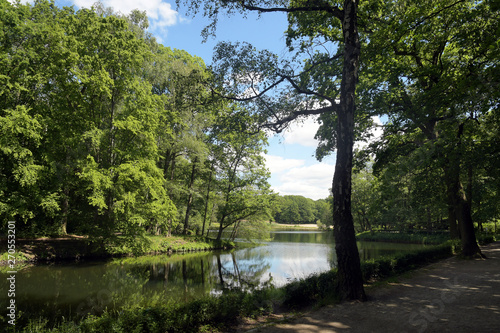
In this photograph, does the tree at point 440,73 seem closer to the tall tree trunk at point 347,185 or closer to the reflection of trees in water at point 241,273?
the tall tree trunk at point 347,185

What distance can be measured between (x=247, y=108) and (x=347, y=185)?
498 cm

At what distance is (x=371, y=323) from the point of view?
5.10 m

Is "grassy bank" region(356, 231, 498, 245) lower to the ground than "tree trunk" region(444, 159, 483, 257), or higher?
lower

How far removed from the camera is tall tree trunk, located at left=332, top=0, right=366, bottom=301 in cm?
665

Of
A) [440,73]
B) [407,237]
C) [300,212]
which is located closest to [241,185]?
[440,73]

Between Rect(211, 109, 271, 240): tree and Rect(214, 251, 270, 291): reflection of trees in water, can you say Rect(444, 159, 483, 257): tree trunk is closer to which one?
Rect(214, 251, 270, 291): reflection of trees in water

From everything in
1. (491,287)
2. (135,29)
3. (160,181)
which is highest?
(135,29)

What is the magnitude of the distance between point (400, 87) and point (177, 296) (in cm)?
1265

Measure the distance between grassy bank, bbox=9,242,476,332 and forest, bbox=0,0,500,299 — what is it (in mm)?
960

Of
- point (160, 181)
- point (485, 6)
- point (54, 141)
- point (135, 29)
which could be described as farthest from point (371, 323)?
point (135, 29)

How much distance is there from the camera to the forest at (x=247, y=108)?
7.83m

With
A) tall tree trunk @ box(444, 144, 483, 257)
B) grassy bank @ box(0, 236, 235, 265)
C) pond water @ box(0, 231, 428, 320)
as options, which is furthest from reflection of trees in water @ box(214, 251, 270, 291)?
tall tree trunk @ box(444, 144, 483, 257)

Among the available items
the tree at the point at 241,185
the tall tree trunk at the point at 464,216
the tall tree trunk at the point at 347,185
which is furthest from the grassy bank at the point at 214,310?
the tree at the point at 241,185

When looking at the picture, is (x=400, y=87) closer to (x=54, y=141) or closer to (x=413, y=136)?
(x=413, y=136)
